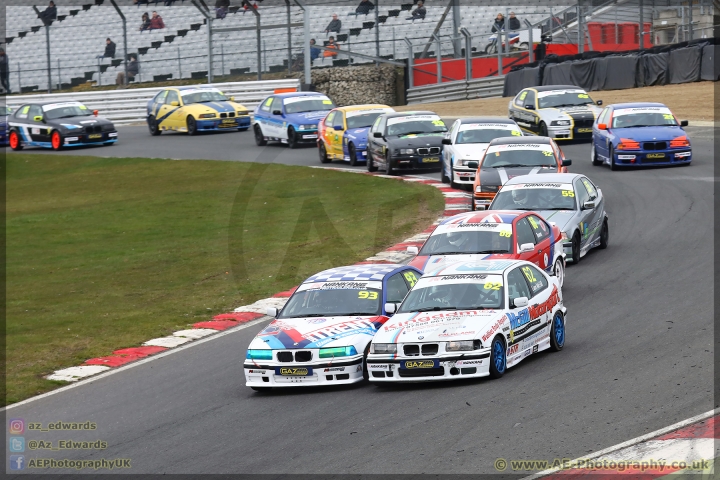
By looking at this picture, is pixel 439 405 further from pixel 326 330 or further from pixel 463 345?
pixel 326 330

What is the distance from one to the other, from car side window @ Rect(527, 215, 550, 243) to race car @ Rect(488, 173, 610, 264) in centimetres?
106

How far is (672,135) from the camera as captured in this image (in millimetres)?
24297

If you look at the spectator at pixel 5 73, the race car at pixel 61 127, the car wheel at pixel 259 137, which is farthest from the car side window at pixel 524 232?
the spectator at pixel 5 73

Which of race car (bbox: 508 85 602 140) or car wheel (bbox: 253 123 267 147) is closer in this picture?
race car (bbox: 508 85 602 140)

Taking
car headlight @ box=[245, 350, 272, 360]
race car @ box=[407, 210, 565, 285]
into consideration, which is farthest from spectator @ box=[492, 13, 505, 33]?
car headlight @ box=[245, 350, 272, 360]

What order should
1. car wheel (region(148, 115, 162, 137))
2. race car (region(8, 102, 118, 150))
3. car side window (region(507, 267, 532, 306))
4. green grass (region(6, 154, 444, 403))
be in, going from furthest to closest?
car wheel (region(148, 115, 162, 137)) → race car (region(8, 102, 118, 150)) → green grass (region(6, 154, 444, 403)) → car side window (region(507, 267, 532, 306))

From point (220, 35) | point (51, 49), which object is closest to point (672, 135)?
point (220, 35)

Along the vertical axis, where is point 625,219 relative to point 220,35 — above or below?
below

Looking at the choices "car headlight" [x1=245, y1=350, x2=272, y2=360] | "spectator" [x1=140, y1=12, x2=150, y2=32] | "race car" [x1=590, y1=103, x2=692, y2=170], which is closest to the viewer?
"car headlight" [x1=245, y1=350, x2=272, y2=360]

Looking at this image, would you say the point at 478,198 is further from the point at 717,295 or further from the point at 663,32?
the point at 663,32

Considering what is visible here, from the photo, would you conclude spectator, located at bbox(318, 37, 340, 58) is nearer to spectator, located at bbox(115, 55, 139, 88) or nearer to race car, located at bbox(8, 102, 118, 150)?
spectator, located at bbox(115, 55, 139, 88)

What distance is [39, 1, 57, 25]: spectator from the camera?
160 feet

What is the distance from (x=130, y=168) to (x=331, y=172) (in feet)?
24.1

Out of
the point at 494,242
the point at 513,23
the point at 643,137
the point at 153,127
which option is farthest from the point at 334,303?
the point at 513,23
